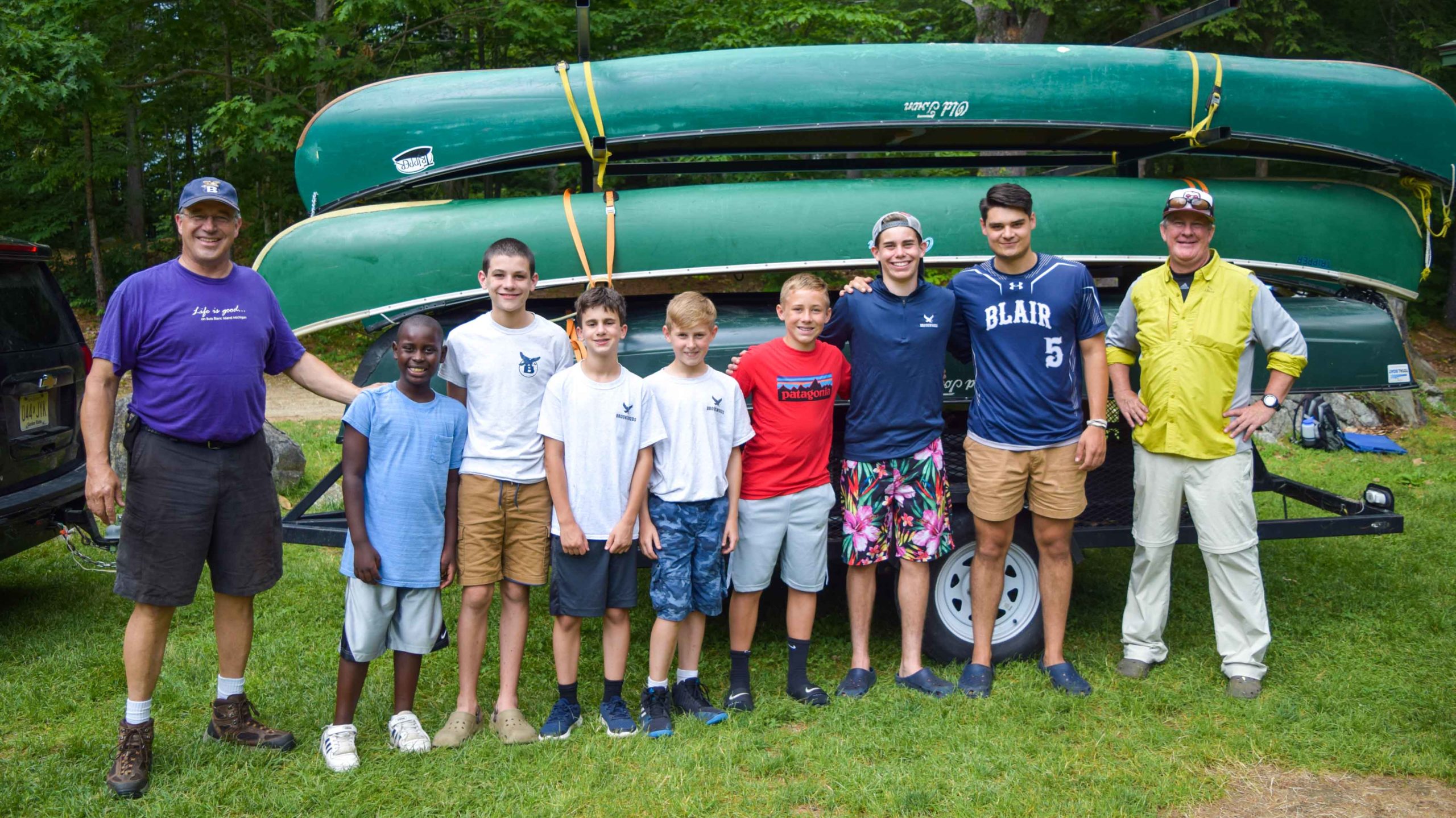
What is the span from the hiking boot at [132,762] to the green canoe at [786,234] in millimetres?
1827

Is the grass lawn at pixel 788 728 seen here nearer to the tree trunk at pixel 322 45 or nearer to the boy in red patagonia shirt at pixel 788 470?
the boy in red patagonia shirt at pixel 788 470

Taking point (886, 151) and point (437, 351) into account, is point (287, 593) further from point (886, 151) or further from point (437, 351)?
point (886, 151)

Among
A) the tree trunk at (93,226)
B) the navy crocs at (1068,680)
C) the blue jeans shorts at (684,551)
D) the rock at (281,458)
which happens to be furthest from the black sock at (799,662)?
the tree trunk at (93,226)

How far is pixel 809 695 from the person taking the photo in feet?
12.3

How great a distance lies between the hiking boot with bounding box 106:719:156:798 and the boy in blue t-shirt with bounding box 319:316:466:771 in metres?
0.51

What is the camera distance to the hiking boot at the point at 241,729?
11.0 feet

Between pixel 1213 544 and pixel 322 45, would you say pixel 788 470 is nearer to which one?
pixel 1213 544

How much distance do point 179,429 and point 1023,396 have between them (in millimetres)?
2849

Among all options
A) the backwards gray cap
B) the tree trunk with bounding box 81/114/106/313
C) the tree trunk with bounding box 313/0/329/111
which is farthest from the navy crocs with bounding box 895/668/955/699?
the tree trunk with bounding box 81/114/106/313

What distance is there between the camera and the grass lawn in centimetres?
307

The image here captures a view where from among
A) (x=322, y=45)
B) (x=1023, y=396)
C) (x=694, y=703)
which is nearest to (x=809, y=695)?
(x=694, y=703)

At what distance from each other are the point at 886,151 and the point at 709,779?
11.4 feet

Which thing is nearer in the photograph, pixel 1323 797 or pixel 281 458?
pixel 1323 797

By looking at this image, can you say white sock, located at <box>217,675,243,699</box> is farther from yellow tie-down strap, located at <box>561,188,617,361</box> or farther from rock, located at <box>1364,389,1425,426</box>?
rock, located at <box>1364,389,1425,426</box>
